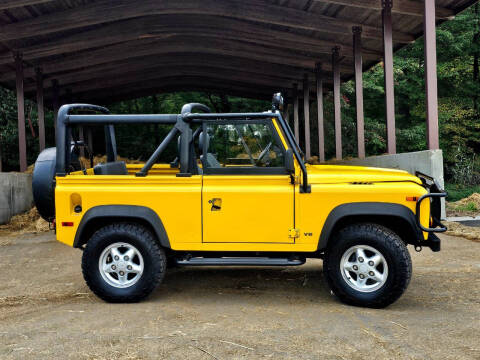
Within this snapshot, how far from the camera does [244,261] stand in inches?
190

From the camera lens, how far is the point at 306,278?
6031 mm

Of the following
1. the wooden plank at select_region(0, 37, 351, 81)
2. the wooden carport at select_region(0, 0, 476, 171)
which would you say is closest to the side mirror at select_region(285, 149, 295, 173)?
the wooden carport at select_region(0, 0, 476, 171)

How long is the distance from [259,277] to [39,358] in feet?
10.4

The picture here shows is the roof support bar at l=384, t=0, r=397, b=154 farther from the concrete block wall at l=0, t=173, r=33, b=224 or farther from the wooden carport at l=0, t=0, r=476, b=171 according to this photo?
the concrete block wall at l=0, t=173, r=33, b=224

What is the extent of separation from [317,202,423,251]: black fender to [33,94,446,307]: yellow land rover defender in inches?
0.4

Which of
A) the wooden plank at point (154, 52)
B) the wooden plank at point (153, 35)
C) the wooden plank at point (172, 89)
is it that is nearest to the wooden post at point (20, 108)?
the wooden plank at point (153, 35)

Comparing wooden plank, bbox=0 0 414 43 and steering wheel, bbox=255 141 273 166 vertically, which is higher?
wooden plank, bbox=0 0 414 43

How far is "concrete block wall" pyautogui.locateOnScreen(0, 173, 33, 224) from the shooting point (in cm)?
1183

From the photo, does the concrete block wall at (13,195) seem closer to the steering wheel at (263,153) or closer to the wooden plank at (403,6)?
the steering wheel at (263,153)

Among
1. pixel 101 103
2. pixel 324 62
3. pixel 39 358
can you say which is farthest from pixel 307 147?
pixel 39 358

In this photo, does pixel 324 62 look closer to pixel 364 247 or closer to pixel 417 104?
pixel 417 104

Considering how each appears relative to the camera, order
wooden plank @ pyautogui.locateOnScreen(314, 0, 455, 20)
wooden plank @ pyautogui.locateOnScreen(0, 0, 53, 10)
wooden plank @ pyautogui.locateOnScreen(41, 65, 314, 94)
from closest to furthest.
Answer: wooden plank @ pyautogui.locateOnScreen(0, 0, 53, 10), wooden plank @ pyautogui.locateOnScreen(314, 0, 455, 20), wooden plank @ pyautogui.locateOnScreen(41, 65, 314, 94)

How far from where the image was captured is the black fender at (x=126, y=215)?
489 cm

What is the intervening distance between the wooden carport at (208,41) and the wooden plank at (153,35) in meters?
0.03
